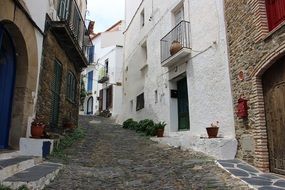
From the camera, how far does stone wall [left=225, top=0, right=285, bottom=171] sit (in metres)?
6.36

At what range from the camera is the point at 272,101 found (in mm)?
6449

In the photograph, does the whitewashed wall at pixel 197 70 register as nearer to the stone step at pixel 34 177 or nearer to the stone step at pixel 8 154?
the stone step at pixel 34 177

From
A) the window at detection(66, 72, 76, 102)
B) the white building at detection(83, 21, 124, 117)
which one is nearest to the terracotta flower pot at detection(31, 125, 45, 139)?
the window at detection(66, 72, 76, 102)

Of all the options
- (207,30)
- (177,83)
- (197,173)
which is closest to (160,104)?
(177,83)

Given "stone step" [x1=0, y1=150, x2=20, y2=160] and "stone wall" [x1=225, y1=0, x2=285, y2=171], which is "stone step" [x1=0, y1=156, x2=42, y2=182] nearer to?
"stone step" [x1=0, y1=150, x2=20, y2=160]

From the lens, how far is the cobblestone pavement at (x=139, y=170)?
5539 millimetres

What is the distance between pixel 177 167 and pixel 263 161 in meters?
1.86

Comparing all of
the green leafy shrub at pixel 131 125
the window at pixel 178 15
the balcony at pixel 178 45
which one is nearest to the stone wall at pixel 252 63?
Answer: the balcony at pixel 178 45

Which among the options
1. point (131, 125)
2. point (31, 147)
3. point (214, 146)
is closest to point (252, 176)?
point (214, 146)

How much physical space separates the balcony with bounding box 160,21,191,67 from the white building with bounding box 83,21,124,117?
12.4 m

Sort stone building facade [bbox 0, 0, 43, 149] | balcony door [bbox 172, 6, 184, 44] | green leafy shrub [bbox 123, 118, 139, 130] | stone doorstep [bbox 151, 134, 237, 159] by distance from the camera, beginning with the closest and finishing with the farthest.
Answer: stone building facade [bbox 0, 0, 43, 149], stone doorstep [bbox 151, 134, 237, 159], balcony door [bbox 172, 6, 184, 44], green leafy shrub [bbox 123, 118, 139, 130]

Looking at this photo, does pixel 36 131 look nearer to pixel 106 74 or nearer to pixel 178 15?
pixel 178 15

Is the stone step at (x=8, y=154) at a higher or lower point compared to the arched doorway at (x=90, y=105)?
A: lower

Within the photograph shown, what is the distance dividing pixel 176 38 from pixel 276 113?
19.8 feet
